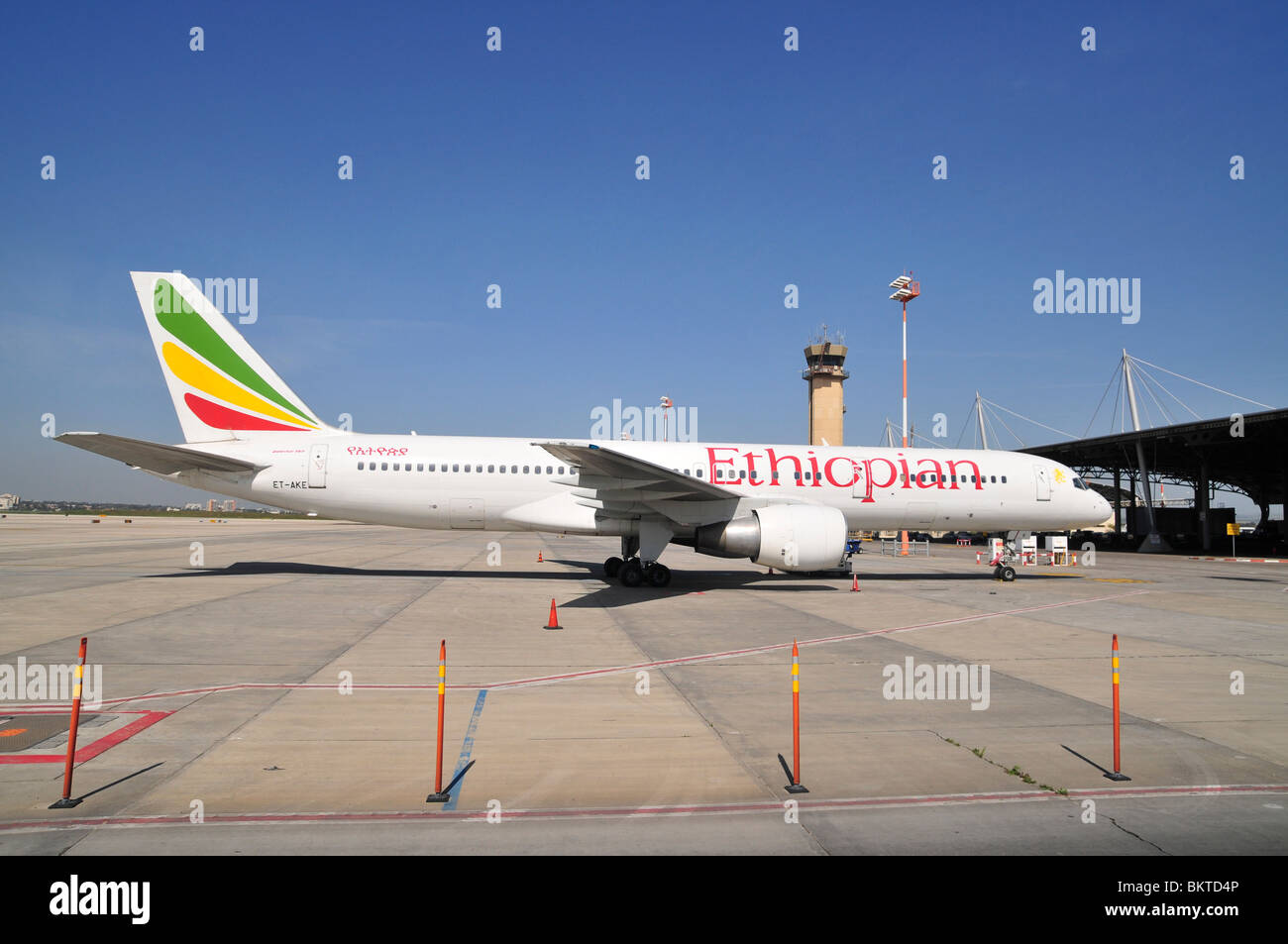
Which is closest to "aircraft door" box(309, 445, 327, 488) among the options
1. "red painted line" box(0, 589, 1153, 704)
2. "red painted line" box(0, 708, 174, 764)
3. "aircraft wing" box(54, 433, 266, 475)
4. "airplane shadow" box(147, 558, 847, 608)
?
"aircraft wing" box(54, 433, 266, 475)

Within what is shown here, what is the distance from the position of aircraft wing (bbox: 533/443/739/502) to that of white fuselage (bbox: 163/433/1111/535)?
706mm

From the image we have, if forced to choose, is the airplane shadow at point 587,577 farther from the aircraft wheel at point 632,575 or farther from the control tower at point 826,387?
the control tower at point 826,387

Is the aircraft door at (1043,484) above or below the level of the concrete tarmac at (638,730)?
above

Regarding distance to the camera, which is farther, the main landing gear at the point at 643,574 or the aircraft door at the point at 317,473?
the aircraft door at the point at 317,473

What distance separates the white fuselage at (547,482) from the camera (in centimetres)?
1862

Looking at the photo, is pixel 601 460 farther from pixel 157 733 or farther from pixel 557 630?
pixel 157 733

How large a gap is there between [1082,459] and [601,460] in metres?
53.2

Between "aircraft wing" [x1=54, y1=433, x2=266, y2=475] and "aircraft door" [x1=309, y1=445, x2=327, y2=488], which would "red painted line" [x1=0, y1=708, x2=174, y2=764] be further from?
"aircraft door" [x1=309, y1=445, x2=327, y2=488]

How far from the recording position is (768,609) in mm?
15094

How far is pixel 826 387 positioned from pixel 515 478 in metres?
64.2

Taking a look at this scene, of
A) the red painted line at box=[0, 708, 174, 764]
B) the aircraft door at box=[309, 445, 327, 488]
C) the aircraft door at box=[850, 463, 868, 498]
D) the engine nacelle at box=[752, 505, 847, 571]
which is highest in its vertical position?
the aircraft door at box=[309, 445, 327, 488]

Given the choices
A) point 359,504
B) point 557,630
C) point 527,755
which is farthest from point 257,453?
point 527,755

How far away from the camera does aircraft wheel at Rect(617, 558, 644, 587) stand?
59.9 feet

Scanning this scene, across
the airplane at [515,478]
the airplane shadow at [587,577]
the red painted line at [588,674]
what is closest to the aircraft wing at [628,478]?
the airplane at [515,478]
